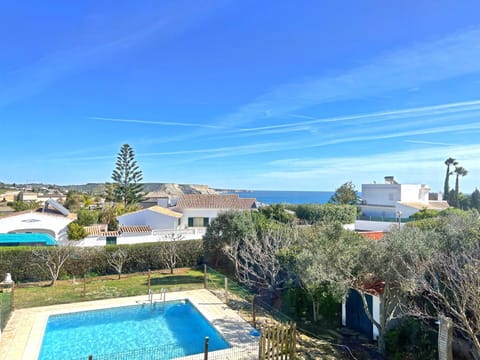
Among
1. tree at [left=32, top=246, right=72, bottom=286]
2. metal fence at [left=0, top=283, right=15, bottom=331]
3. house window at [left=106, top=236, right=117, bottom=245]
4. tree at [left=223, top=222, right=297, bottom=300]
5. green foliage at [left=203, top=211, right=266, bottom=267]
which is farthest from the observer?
house window at [left=106, top=236, right=117, bottom=245]

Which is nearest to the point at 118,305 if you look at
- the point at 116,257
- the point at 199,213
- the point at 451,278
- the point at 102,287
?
the point at 102,287

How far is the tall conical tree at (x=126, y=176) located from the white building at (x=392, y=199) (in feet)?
114

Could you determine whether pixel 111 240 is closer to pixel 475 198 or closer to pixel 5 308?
pixel 5 308

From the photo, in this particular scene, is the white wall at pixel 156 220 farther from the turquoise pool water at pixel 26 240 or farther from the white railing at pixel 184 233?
the turquoise pool water at pixel 26 240

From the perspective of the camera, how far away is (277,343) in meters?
9.29

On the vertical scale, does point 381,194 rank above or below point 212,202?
above

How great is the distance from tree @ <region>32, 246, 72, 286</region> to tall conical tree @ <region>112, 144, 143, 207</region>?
3154 centimetres

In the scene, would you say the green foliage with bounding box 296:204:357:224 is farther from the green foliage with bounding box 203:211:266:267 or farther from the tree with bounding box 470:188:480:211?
the tree with bounding box 470:188:480:211

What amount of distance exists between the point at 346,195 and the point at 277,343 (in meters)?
42.7

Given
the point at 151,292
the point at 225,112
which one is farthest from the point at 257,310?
the point at 225,112

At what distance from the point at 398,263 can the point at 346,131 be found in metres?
21.3

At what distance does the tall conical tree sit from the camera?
50781 mm

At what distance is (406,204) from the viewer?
41.5m

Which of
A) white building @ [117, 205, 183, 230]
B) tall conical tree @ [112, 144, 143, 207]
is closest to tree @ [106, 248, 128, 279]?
white building @ [117, 205, 183, 230]
